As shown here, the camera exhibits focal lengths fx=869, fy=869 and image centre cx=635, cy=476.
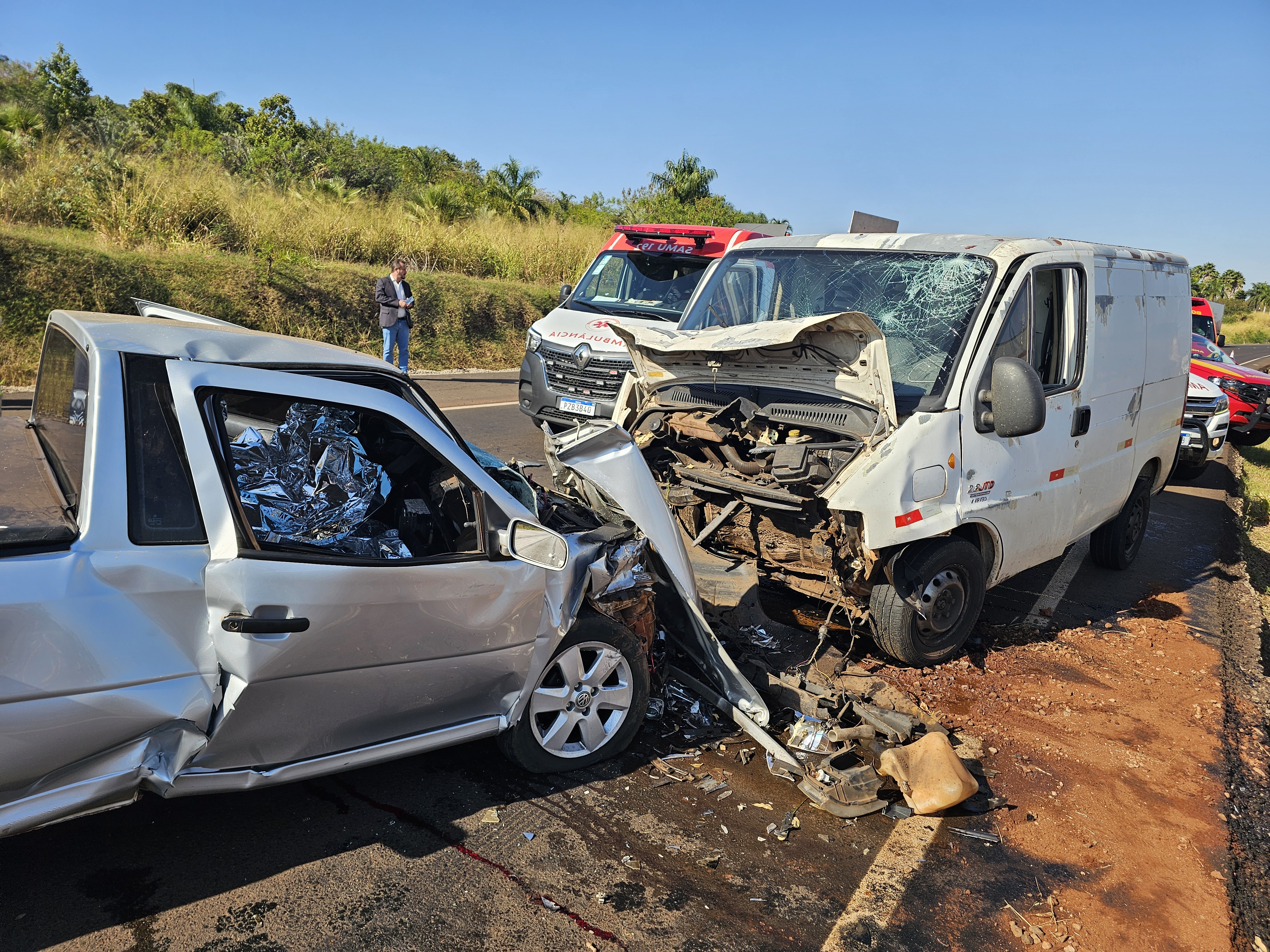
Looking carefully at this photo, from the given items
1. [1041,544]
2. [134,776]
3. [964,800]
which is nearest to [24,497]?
[134,776]

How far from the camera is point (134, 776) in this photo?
2.59m

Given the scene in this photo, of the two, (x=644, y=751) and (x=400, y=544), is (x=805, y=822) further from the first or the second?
(x=400, y=544)

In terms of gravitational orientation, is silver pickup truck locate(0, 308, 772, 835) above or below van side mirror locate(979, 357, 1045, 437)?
below

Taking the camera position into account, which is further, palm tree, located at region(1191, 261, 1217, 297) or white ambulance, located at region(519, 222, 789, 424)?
palm tree, located at region(1191, 261, 1217, 297)

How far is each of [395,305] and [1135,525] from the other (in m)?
10.3

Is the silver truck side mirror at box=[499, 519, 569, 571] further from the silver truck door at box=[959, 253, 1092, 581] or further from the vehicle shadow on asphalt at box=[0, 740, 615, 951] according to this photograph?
the silver truck door at box=[959, 253, 1092, 581]

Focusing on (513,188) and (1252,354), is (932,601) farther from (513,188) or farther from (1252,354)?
(1252,354)

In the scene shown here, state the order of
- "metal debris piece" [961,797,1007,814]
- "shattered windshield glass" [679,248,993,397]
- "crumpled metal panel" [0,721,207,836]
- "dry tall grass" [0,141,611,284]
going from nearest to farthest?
"crumpled metal panel" [0,721,207,836] → "metal debris piece" [961,797,1007,814] → "shattered windshield glass" [679,248,993,397] → "dry tall grass" [0,141,611,284]

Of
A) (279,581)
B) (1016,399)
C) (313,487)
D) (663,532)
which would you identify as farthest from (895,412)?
(279,581)

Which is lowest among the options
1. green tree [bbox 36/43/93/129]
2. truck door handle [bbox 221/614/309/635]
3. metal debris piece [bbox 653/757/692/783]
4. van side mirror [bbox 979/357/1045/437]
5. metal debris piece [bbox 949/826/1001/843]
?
metal debris piece [bbox 949/826/1001/843]

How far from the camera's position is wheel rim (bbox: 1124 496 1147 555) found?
23.5 feet

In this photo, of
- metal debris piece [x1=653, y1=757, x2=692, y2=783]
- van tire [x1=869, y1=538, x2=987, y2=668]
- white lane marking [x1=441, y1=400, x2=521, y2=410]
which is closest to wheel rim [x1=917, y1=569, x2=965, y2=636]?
van tire [x1=869, y1=538, x2=987, y2=668]

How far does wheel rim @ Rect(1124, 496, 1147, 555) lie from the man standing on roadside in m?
10.0

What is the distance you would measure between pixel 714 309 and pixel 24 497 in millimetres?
4167
